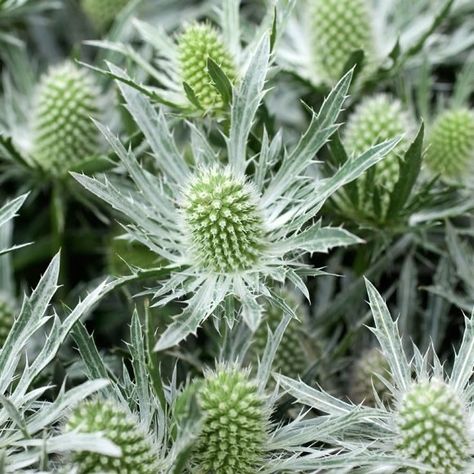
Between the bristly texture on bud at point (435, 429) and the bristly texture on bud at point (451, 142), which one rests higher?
the bristly texture on bud at point (451, 142)

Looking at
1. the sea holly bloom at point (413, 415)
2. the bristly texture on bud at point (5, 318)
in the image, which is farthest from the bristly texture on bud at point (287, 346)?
the bristly texture on bud at point (5, 318)

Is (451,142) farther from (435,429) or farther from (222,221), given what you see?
(435,429)

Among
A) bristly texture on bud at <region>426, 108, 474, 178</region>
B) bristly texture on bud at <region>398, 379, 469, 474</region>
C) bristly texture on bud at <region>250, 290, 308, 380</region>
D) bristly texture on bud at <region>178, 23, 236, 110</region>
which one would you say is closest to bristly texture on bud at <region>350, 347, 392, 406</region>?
bristly texture on bud at <region>250, 290, 308, 380</region>

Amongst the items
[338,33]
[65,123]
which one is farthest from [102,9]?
[338,33]

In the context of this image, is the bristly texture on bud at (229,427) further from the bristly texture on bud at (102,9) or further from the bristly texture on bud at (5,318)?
the bristly texture on bud at (102,9)

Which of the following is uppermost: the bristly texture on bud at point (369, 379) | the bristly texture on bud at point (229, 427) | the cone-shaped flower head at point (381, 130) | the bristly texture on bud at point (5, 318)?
the cone-shaped flower head at point (381, 130)

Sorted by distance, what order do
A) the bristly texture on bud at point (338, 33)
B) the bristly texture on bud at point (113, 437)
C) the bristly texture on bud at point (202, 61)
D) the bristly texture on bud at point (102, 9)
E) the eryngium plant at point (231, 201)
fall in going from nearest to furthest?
1. the bristly texture on bud at point (113, 437)
2. the eryngium plant at point (231, 201)
3. the bristly texture on bud at point (202, 61)
4. the bristly texture on bud at point (338, 33)
5. the bristly texture on bud at point (102, 9)

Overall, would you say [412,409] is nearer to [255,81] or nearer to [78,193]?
[255,81]
